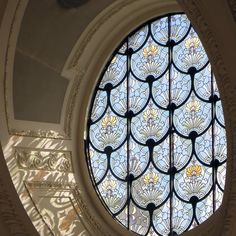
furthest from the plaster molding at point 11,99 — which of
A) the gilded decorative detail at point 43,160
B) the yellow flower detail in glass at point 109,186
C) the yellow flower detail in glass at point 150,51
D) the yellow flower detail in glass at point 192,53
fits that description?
the yellow flower detail in glass at point 192,53

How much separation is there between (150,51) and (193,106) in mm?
943

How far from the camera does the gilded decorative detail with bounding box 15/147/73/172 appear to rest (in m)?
11.0

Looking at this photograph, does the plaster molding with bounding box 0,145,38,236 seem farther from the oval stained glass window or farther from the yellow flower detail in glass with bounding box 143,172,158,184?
the yellow flower detail in glass with bounding box 143,172,158,184

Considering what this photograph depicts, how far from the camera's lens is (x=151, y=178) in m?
11.1

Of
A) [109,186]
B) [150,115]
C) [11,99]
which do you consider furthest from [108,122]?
[11,99]

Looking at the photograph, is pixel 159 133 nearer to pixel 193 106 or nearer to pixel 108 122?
pixel 193 106

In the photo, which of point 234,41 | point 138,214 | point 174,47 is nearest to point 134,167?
point 138,214

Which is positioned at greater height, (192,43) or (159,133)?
(192,43)

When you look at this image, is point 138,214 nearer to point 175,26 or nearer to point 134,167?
point 134,167

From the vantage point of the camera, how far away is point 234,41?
8.68 meters

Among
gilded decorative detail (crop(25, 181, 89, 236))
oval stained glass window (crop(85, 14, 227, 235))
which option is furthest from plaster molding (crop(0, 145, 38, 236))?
oval stained glass window (crop(85, 14, 227, 235))

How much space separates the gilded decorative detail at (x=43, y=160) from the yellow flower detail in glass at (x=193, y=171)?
133cm

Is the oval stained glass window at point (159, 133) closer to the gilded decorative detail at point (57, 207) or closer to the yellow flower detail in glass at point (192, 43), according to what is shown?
the yellow flower detail in glass at point (192, 43)

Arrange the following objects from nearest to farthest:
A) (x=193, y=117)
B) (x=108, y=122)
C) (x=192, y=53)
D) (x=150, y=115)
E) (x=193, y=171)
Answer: (x=193, y=171)
(x=193, y=117)
(x=192, y=53)
(x=150, y=115)
(x=108, y=122)
